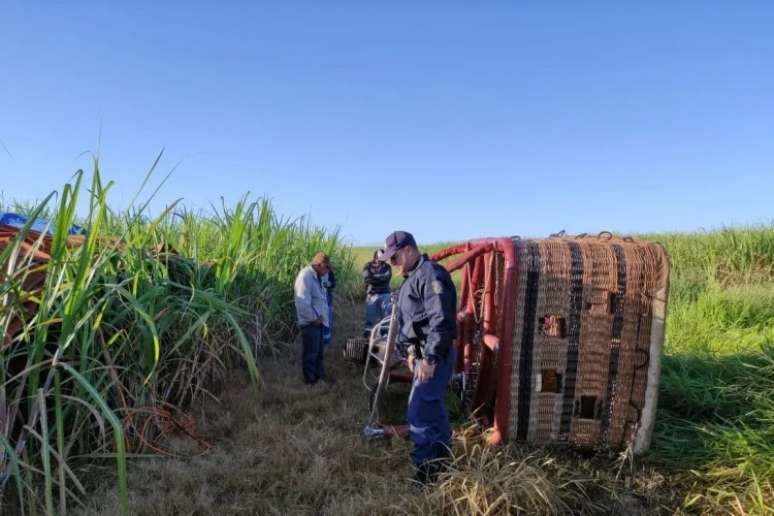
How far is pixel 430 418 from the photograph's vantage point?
323 cm

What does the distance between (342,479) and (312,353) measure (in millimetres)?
2326

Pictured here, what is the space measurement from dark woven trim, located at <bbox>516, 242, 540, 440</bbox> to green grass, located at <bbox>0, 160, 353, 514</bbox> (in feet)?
5.76

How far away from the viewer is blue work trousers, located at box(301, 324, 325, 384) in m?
5.38

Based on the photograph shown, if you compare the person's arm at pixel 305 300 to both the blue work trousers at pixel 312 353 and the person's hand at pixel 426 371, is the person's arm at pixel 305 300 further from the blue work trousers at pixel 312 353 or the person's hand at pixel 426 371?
the person's hand at pixel 426 371

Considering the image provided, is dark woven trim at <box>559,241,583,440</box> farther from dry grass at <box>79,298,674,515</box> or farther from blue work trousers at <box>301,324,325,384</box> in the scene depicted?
blue work trousers at <box>301,324,325,384</box>

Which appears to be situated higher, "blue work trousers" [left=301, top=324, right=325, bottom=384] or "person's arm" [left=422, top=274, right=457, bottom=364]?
"person's arm" [left=422, top=274, right=457, bottom=364]

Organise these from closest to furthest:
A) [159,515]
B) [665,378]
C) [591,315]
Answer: [159,515] < [591,315] < [665,378]

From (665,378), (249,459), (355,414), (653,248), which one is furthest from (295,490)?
(665,378)

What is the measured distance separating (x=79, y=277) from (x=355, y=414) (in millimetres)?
2525

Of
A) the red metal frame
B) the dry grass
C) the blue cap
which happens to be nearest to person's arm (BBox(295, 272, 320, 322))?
the dry grass

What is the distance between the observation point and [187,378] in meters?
4.15

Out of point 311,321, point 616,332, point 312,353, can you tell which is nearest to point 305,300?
point 311,321

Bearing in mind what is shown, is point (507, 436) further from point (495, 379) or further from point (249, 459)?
point (249, 459)

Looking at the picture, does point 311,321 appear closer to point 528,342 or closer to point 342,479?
point 342,479
